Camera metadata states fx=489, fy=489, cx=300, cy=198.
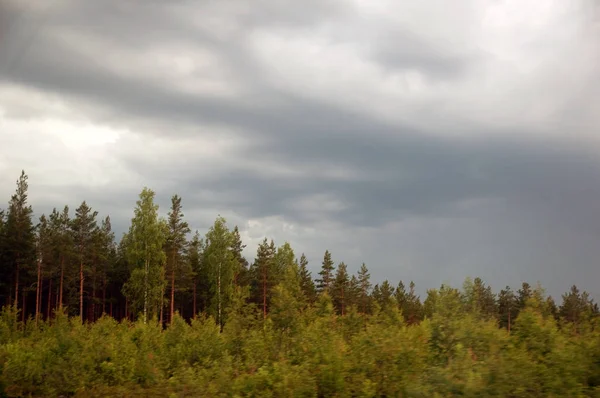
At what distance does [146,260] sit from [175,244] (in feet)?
25.3

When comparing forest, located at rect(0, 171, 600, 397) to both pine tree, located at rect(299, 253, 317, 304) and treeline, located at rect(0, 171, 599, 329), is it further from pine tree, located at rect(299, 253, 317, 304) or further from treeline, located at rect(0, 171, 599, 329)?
pine tree, located at rect(299, 253, 317, 304)

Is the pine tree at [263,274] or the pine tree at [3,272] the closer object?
the pine tree at [3,272]

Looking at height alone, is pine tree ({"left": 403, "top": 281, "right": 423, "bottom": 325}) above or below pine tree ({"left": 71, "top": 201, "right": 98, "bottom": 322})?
below

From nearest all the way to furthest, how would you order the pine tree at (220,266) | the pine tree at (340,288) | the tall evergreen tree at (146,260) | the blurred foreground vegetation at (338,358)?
the blurred foreground vegetation at (338,358)
the tall evergreen tree at (146,260)
the pine tree at (220,266)
the pine tree at (340,288)

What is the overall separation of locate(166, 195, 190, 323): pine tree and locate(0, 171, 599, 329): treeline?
0.43 ft

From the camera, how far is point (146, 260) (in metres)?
56.8

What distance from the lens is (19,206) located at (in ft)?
199

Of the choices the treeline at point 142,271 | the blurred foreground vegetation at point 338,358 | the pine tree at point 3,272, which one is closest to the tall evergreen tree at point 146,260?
the treeline at point 142,271

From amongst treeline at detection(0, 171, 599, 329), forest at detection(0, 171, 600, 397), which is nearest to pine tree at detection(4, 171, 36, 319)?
treeline at detection(0, 171, 599, 329)

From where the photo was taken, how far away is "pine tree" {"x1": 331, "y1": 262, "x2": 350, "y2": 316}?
71875mm

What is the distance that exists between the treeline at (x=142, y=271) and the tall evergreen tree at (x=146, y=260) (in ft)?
0.37

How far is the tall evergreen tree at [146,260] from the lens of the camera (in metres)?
56.0

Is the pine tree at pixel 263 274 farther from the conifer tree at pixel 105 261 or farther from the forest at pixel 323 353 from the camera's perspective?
the forest at pixel 323 353

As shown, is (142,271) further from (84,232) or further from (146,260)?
(84,232)
